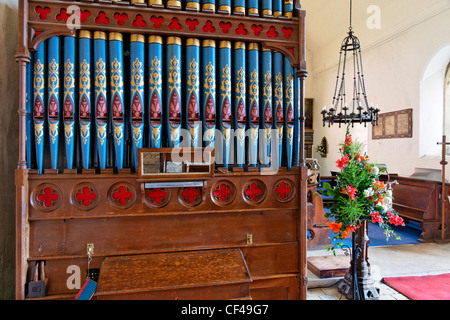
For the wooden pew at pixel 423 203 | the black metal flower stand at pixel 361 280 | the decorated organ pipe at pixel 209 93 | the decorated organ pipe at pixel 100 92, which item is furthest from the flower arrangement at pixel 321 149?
the decorated organ pipe at pixel 100 92

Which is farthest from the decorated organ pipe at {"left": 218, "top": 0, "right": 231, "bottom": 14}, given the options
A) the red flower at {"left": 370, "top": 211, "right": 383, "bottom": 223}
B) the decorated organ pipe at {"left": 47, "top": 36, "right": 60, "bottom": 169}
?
the red flower at {"left": 370, "top": 211, "right": 383, "bottom": 223}

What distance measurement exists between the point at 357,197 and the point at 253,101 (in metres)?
1.41

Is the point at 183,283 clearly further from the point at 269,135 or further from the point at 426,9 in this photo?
the point at 426,9

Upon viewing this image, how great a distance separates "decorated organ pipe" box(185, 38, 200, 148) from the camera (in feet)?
7.63

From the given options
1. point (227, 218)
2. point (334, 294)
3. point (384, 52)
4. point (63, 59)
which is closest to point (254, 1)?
point (63, 59)

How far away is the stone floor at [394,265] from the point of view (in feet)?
10.5

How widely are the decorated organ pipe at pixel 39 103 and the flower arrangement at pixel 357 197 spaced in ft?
7.99

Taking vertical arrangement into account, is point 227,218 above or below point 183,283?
above

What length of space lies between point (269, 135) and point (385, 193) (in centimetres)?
130

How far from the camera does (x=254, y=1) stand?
8.00 ft

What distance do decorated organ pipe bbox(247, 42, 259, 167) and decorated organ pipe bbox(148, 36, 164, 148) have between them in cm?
75

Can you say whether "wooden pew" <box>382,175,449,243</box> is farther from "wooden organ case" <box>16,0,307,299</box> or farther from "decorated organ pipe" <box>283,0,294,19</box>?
"decorated organ pipe" <box>283,0,294,19</box>

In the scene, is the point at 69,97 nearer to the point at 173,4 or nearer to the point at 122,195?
the point at 122,195

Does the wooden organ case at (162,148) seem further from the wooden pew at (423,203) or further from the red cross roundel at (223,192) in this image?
the wooden pew at (423,203)
